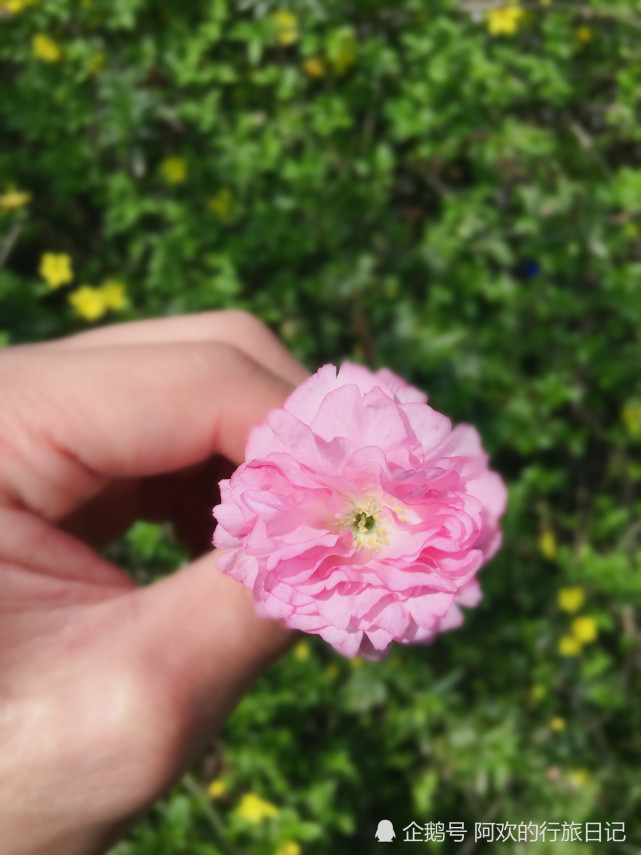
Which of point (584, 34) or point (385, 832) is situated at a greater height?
point (584, 34)

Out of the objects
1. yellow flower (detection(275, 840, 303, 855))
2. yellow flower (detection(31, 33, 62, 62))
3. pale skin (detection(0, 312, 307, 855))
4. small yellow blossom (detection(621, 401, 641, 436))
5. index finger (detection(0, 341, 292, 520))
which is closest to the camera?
pale skin (detection(0, 312, 307, 855))

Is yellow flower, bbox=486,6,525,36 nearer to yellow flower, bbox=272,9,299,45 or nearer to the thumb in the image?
yellow flower, bbox=272,9,299,45

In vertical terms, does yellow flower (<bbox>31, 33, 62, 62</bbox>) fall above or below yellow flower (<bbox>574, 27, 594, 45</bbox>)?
below

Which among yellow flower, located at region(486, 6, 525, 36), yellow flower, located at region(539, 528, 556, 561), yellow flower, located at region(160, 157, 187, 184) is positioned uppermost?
yellow flower, located at region(486, 6, 525, 36)

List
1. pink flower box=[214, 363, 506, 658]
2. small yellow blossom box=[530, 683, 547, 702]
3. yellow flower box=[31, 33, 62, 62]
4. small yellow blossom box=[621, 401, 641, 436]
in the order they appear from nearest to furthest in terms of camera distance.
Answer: pink flower box=[214, 363, 506, 658] → yellow flower box=[31, 33, 62, 62] → small yellow blossom box=[530, 683, 547, 702] → small yellow blossom box=[621, 401, 641, 436]

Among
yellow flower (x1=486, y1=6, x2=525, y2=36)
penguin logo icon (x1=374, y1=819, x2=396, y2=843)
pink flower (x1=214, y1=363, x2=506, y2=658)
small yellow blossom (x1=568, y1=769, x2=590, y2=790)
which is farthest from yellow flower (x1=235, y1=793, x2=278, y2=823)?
yellow flower (x1=486, y1=6, x2=525, y2=36)

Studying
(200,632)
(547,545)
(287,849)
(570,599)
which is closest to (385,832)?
(287,849)

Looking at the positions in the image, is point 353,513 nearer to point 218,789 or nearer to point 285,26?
point 218,789

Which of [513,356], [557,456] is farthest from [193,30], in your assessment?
[557,456]
